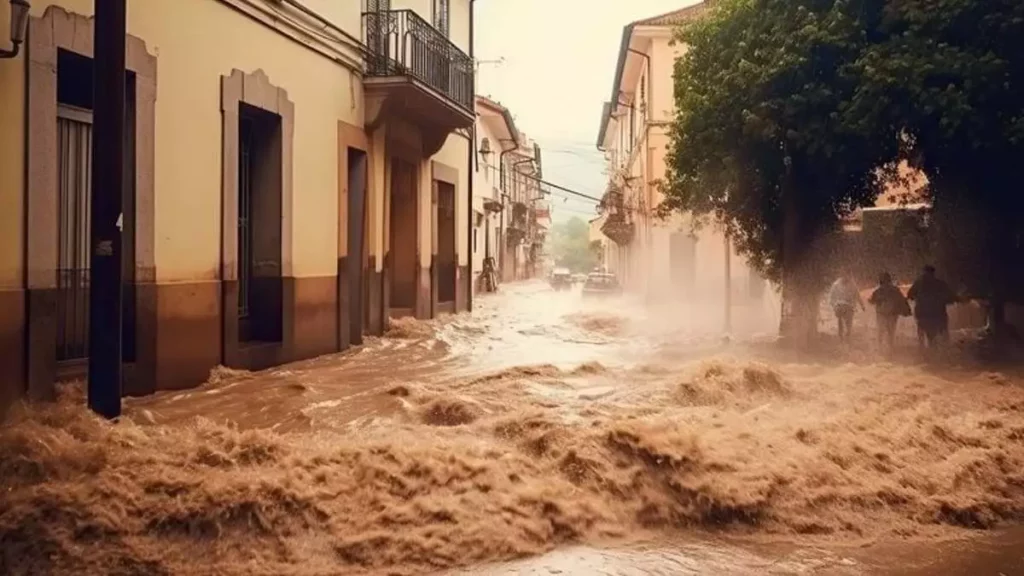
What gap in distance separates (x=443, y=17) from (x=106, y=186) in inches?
540

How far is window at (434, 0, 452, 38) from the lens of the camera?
60.4 feet

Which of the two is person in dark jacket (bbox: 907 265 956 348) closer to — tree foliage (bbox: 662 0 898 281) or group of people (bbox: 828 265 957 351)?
group of people (bbox: 828 265 957 351)

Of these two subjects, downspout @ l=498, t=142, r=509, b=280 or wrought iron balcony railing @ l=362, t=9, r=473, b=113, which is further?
downspout @ l=498, t=142, r=509, b=280

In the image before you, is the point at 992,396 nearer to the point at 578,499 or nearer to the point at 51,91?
the point at 578,499

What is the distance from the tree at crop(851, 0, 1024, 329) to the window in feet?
30.5

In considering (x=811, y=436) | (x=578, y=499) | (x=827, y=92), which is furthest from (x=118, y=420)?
(x=827, y=92)

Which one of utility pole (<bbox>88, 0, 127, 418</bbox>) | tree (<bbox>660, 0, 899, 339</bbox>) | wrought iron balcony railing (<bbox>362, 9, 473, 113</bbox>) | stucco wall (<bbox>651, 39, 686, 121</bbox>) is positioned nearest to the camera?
utility pole (<bbox>88, 0, 127, 418</bbox>)

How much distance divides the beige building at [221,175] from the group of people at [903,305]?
762 cm

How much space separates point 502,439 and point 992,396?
232 inches

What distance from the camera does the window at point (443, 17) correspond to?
18.4 meters

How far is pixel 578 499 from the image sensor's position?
5.86 meters

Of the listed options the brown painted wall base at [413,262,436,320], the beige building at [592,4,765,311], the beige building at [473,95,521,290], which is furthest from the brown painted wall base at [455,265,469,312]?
the beige building at [473,95,521,290]

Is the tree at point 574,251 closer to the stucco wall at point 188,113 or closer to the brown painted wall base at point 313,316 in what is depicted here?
the brown painted wall base at point 313,316

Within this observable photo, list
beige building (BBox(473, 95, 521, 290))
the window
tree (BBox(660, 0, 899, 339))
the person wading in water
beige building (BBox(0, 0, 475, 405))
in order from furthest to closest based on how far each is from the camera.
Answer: beige building (BBox(473, 95, 521, 290))
the window
the person wading in water
tree (BBox(660, 0, 899, 339))
beige building (BBox(0, 0, 475, 405))
